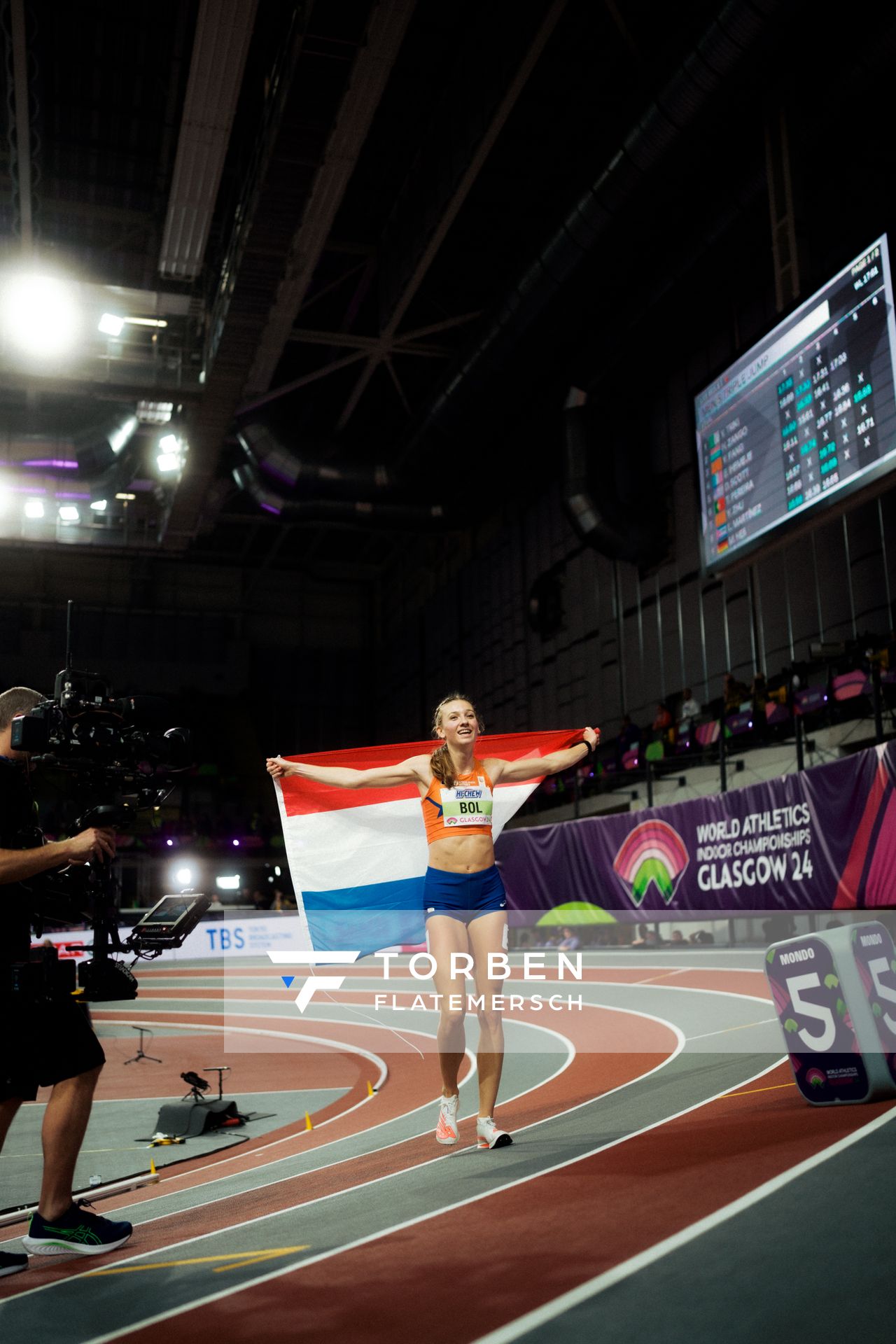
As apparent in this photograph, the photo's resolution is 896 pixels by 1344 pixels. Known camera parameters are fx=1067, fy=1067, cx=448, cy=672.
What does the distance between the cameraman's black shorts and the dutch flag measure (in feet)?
8.48

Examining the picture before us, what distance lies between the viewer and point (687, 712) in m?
17.3

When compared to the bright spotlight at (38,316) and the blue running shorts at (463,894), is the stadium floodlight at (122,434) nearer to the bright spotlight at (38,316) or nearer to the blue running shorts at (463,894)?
the bright spotlight at (38,316)

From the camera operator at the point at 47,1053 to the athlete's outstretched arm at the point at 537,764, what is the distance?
2291mm

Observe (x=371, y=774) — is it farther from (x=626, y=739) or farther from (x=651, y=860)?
(x=626, y=739)

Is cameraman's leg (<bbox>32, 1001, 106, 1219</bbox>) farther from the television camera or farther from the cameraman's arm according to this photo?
the cameraman's arm

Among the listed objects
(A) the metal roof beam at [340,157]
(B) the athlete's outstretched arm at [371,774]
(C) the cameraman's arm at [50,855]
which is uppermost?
(A) the metal roof beam at [340,157]

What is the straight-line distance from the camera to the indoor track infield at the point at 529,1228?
2574 mm

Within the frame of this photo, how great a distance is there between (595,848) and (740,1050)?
8.22 meters

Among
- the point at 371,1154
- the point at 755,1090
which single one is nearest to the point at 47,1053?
the point at 371,1154

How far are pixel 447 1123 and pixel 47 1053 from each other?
2.10m

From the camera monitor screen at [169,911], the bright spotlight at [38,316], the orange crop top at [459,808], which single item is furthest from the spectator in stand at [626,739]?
the orange crop top at [459,808]

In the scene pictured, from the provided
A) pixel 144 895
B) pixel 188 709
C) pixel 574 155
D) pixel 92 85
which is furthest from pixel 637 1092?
pixel 188 709

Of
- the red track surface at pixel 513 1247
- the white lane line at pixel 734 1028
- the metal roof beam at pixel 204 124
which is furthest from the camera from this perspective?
the metal roof beam at pixel 204 124

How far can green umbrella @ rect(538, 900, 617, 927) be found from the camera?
50.3 feet
